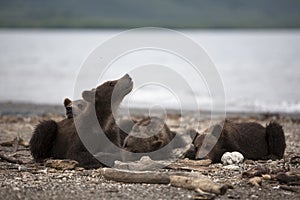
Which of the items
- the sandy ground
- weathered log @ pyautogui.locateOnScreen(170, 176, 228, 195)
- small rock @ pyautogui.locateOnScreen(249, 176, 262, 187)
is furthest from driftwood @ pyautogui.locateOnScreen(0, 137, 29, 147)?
small rock @ pyautogui.locateOnScreen(249, 176, 262, 187)

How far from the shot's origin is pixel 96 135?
40.8ft

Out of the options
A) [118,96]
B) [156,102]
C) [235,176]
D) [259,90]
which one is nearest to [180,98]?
[156,102]

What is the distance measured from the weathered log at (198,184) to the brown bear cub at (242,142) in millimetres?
3029

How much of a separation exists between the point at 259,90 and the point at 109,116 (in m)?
22.0

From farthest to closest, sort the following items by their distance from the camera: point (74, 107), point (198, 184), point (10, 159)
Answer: point (74, 107) → point (10, 159) → point (198, 184)

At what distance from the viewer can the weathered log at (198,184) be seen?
9102 millimetres

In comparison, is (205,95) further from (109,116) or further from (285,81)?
(109,116)

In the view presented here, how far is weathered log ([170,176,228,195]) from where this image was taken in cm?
910

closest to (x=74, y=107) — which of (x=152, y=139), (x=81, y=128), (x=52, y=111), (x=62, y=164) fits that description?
(x=81, y=128)

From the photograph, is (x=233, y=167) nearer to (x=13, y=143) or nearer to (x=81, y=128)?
(x=81, y=128)

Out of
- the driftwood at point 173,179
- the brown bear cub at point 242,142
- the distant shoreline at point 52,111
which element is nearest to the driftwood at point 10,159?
the driftwood at point 173,179

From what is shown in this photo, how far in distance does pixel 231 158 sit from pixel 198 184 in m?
3.05

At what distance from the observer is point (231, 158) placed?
478 inches

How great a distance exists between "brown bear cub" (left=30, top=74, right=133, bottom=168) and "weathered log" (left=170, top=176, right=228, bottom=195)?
2781 mm
